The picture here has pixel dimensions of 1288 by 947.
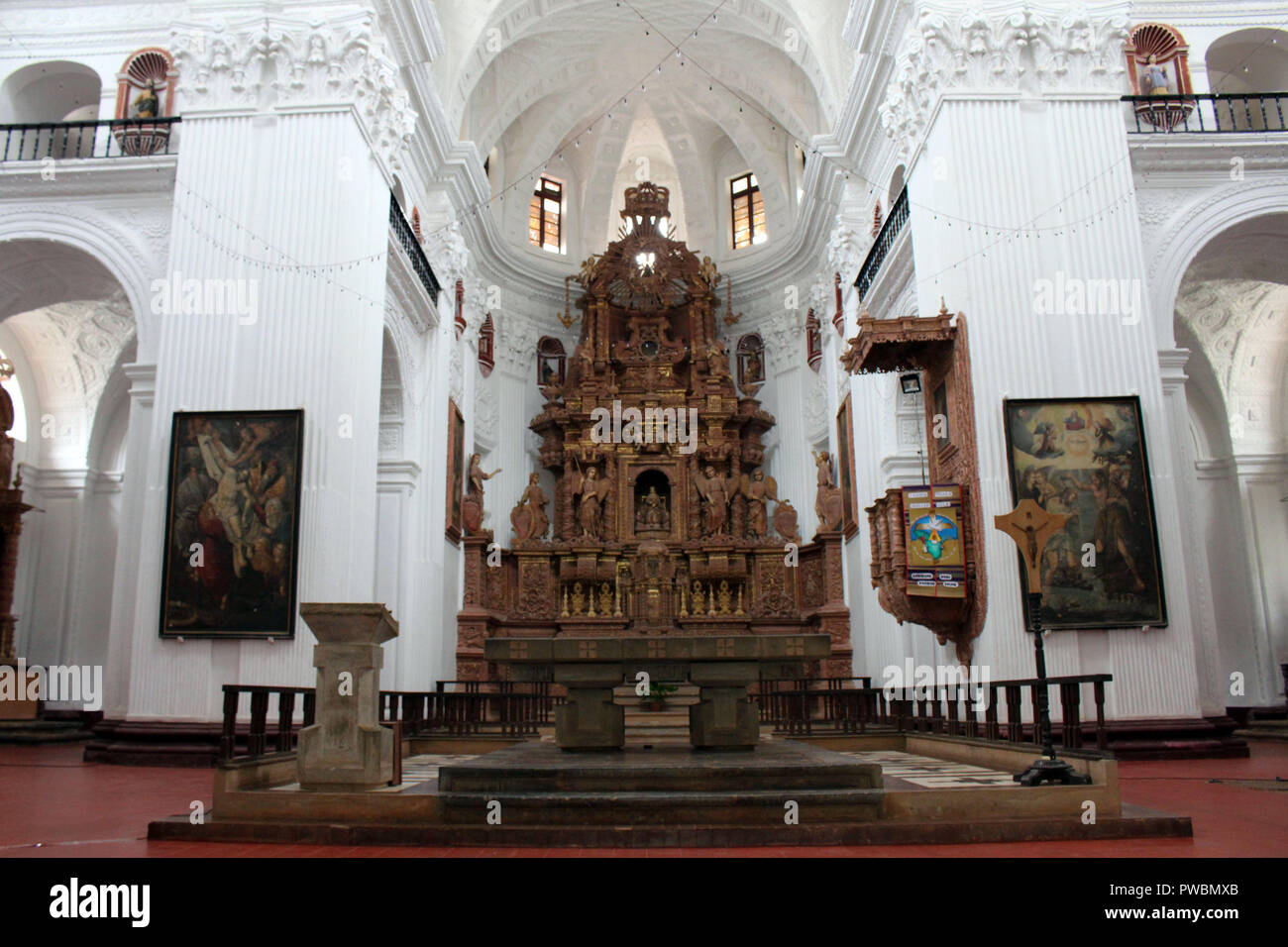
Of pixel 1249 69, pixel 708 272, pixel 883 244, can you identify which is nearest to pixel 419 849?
pixel 883 244

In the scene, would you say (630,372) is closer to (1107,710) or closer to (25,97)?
(25,97)

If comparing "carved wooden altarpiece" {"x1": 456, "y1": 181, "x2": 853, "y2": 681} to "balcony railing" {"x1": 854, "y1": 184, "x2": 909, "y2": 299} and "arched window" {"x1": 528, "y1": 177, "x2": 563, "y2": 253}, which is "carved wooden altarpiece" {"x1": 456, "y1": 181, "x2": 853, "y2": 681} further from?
"balcony railing" {"x1": 854, "y1": 184, "x2": 909, "y2": 299}

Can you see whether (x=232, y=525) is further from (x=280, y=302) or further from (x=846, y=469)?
(x=846, y=469)

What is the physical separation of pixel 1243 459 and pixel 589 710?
583 inches

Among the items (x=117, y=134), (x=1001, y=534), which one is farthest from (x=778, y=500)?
(x=117, y=134)

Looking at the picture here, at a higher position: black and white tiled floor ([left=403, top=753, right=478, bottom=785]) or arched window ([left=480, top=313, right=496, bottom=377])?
arched window ([left=480, top=313, right=496, bottom=377])

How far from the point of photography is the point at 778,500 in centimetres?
2241

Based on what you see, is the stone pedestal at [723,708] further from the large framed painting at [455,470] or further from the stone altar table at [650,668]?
the large framed painting at [455,470]

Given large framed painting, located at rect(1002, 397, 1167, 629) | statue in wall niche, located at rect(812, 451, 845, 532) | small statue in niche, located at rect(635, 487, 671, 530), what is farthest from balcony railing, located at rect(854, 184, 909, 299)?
small statue in niche, located at rect(635, 487, 671, 530)

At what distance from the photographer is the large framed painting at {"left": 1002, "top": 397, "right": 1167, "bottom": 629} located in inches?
429

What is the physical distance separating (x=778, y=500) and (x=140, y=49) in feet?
47.6

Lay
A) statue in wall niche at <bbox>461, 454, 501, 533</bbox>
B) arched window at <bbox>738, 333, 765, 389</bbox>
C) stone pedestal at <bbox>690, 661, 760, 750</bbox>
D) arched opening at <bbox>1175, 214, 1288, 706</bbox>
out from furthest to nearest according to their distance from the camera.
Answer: arched window at <bbox>738, 333, 765, 389</bbox>, statue in wall niche at <bbox>461, 454, 501, 533</bbox>, arched opening at <bbox>1175, 214, 1288, 706</bbox>, stone pedestal at <bbox>690, 661, 760, 750</bbox>

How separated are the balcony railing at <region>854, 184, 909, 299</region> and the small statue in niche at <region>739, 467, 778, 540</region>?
20.3 feet

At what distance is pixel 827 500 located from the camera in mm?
19141
